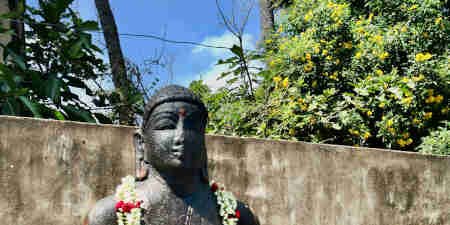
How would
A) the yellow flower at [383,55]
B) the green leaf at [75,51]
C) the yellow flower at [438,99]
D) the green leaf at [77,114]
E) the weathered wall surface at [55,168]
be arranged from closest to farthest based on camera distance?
1. the weathered wall surface at [55,168]
2. the green leaf at [77,114]
3. the green leaf at [75,51]
4. the yellow flower at [438,99]
5. the yellow flower at [383,55]

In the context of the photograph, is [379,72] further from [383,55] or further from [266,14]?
[266,14]

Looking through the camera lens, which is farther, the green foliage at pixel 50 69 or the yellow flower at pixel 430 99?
the yellow flower at pixel 430 99

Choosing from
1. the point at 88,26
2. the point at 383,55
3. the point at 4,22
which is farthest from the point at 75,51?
the point at 383,55

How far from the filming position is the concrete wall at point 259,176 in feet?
12.0

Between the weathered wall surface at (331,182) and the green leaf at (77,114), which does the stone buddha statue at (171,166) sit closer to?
the weathered wall surface at (331,182)

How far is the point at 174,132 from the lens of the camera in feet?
9.05

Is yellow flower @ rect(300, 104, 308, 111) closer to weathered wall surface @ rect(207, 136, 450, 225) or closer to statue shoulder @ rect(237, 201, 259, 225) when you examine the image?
weathered wall surface @ rect(207, 136, 450, 225)

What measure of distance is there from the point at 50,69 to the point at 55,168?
11.2 ft

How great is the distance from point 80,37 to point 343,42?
3500 millimetres

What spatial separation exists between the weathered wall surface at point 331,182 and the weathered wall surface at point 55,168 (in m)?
0.85

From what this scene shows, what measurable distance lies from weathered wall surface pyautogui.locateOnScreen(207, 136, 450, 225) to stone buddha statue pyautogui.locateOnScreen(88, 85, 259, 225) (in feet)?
4.27

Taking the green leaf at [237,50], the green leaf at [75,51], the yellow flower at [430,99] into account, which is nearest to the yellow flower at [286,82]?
the green leaf at [237,50]

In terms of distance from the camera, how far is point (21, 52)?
6.07m

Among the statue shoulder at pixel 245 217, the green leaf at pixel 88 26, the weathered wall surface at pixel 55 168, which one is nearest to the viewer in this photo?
the statue shoulder at pixel 245 217
